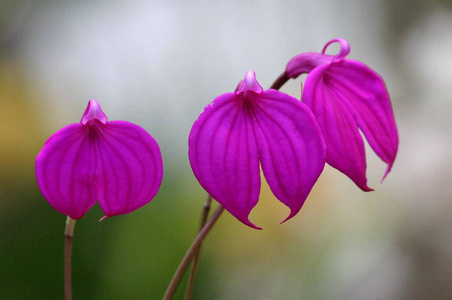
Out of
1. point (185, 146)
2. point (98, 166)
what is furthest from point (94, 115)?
point (185, 146)

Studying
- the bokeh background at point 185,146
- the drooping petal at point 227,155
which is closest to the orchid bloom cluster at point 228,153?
the drooping petal at point 227,155

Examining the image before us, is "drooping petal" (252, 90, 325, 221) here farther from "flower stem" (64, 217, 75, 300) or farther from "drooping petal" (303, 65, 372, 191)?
"flower stem" (64, 217, 75, 300)

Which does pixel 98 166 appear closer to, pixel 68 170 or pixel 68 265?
pixel 68 170

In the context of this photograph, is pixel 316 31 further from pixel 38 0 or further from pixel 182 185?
pixel 38 0

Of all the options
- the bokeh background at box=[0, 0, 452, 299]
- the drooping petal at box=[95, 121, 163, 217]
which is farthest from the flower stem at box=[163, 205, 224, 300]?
the bokeh background at box=[0, 0, 452, 299]

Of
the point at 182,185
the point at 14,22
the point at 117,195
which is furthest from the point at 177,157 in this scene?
the point at 117,195

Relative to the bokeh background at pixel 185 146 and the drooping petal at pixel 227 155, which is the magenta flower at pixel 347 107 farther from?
the bokeh background at pixel 185 146
